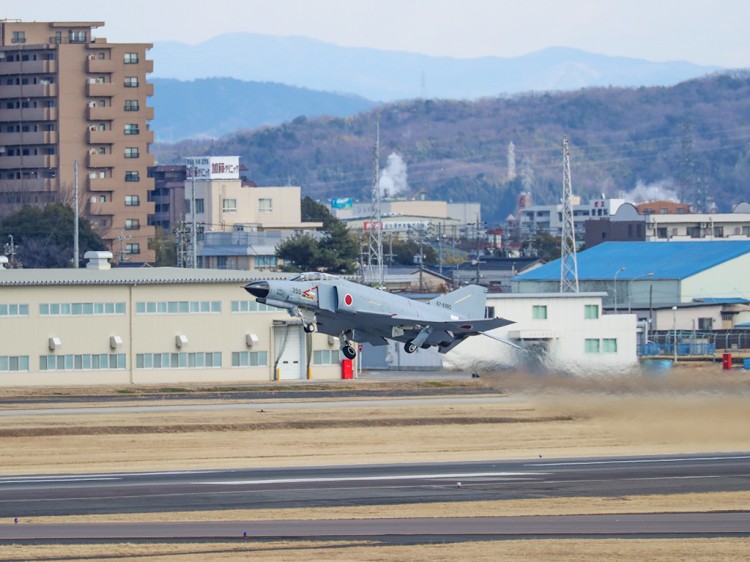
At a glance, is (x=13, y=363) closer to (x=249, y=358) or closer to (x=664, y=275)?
(x=249, y=358)

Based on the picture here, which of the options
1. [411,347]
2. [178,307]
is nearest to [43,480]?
[411,347]

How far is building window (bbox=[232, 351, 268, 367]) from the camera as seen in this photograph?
3455 inches

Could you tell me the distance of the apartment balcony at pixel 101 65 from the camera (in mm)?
163375

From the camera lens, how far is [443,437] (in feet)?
199

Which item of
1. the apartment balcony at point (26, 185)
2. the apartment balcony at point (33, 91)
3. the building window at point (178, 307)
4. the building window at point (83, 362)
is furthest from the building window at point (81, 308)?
the apartment balcony at point (26, 185)

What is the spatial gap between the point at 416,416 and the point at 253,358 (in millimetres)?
24673

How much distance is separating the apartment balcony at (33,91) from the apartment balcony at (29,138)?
15.8ft

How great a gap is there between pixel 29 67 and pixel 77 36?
7.99 meters

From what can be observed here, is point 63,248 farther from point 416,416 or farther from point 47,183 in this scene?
point 416,416

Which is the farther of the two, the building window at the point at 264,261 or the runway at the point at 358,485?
the building window at the point at 264,261

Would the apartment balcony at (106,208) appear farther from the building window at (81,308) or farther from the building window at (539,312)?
the building window at (539,312)

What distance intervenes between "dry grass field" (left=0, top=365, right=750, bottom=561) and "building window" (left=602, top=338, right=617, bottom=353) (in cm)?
1686

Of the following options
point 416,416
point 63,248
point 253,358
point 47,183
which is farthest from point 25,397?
point 47,183

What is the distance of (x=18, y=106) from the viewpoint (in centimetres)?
16800
